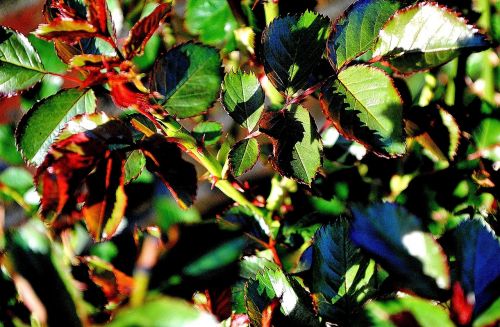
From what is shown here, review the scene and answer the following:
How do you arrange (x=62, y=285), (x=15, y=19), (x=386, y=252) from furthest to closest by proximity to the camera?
(x=15, y=19) → (x=386, y=252) → (x=62, y=285)

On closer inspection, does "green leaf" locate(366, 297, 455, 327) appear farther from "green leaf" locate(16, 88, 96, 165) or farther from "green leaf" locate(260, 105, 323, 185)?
"green leaf" locate(16, 88, 96, 165)

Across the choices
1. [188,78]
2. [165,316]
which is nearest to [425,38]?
[188,78]

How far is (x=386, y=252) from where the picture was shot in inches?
19.0

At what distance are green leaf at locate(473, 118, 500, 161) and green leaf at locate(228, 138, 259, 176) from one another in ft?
1.54

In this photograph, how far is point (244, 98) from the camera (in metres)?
0.58

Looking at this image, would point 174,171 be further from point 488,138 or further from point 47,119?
point 488,138

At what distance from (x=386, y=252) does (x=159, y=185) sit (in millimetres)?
446

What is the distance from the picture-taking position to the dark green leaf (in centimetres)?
46

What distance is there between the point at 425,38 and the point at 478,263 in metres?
0.25

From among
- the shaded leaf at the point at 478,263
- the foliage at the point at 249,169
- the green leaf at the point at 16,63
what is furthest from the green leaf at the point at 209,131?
the shaded leaf at the point at 478,263

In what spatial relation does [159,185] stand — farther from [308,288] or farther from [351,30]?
[351,30]

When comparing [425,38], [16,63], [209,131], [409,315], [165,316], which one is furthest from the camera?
[209,131]

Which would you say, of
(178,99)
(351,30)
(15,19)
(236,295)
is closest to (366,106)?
(351,30)

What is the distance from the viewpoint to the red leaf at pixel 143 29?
450 millimetres
